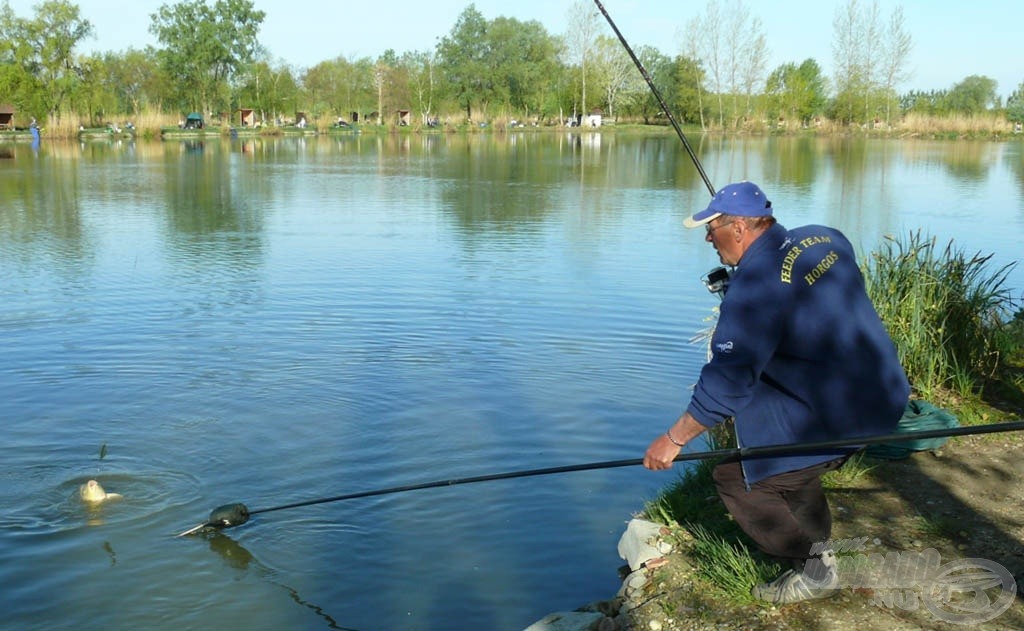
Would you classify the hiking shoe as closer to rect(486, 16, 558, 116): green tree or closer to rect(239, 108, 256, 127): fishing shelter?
rect(239, 108, 256, 127): fishing shelter

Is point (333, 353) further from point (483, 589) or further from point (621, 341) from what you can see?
point (483, 589)

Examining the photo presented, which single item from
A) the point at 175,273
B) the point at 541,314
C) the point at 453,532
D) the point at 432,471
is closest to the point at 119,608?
the point at 453,532

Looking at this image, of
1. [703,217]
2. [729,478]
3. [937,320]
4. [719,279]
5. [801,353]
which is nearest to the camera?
[801,353]

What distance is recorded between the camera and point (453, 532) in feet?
19.4

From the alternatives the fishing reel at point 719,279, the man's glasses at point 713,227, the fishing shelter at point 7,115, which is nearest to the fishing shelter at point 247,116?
the fishing shelter at point 7,115

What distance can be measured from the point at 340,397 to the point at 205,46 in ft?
294

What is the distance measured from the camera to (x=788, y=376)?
12.1 ft

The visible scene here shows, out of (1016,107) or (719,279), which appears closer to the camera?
(719,279)

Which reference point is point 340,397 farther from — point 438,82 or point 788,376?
point 438,82

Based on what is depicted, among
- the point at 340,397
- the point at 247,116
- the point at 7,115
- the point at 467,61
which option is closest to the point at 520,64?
the point at 467,61

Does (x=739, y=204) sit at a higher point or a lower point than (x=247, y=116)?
lower

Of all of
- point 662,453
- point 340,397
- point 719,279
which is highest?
point 719,279

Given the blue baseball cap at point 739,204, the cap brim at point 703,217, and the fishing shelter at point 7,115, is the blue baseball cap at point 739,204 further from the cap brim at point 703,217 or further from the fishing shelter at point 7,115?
the fishing shelter at point 7,115

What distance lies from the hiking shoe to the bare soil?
0.04 meters
